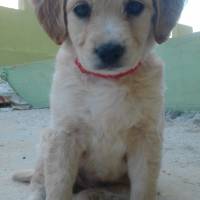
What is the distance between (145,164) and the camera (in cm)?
156

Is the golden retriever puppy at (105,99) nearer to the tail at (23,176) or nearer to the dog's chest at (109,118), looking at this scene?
the dog's chest at (109,118)

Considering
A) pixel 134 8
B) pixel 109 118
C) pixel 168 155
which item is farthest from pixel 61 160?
pixel 168 155

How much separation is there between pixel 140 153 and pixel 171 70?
267 centimetres

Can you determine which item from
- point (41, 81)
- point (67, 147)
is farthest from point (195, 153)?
point (41, 81)

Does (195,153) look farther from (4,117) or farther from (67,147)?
(4,117)

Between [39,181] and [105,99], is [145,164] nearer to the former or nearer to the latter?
[105,99]

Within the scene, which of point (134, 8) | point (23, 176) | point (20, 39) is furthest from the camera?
point (20, 39)

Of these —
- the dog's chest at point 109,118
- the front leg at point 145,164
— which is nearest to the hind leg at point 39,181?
the dog's chest at point 109,118

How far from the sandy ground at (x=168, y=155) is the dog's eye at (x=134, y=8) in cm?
72

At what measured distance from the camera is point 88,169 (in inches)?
65.8

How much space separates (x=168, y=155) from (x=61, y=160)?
1049mm

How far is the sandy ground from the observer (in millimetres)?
1817

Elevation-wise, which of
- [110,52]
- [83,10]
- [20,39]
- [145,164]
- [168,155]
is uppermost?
[83,10]

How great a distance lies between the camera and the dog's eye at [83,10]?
1.47 metres
